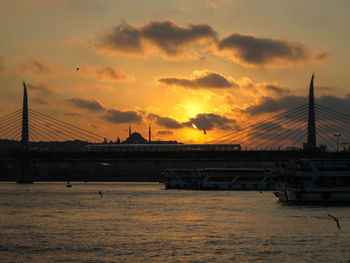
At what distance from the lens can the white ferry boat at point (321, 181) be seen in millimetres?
82750

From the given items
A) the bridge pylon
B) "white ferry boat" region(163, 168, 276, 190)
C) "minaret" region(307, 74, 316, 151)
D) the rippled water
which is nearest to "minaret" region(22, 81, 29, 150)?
the bridge pylon

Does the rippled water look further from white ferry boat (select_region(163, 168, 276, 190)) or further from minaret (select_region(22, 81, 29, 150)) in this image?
minaret (select_region(22, 81, 29, 150))

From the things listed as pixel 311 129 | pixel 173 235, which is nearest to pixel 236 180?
pixel 311 129

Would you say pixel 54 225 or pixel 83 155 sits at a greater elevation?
pixel 83 155

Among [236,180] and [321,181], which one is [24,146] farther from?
[321,181]

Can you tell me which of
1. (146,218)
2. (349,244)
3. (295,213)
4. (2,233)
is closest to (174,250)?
(349,244)

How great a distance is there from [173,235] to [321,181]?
1459 inches

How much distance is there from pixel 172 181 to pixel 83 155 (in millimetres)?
23318

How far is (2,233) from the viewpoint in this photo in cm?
5238

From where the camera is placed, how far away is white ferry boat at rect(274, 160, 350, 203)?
82.8 m

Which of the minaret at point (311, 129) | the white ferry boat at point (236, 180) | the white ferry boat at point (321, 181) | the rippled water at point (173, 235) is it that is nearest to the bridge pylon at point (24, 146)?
the white ferry boat at point (236, 180)

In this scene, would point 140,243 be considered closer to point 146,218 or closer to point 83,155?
point 146,218

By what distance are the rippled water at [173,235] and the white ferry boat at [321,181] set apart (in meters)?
6.18

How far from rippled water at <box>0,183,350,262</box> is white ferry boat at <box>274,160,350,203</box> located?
20.3 ft
